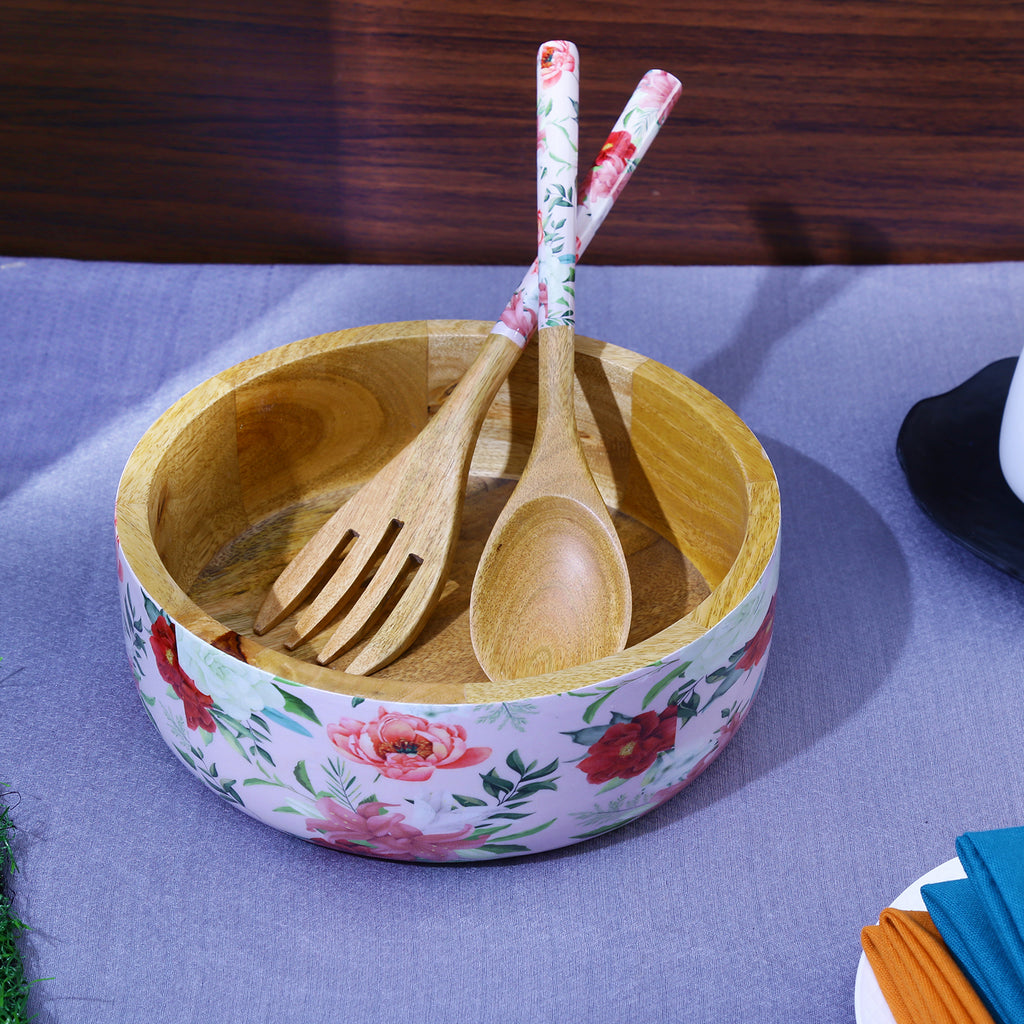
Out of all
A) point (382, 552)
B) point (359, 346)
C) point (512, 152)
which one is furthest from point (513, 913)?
point (512, 152)

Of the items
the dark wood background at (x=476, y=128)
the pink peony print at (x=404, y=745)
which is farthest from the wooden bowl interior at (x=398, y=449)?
the dark wood background at (x=476, y=128)

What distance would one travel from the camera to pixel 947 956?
0.43 metres

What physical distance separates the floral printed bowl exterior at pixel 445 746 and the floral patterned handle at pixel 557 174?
0.20 m

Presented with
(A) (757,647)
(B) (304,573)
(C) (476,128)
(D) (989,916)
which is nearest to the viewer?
(D) (989,916)

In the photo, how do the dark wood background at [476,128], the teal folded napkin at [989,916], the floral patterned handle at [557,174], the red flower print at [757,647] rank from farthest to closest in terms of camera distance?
1. the dark wood background at [476,128]
2. the floral patterned handle at [557,174]
3. the red flower print at [757,647]
4. the teal folded napkin at [989,916]

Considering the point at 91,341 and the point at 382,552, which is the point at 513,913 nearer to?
the point at 382,552

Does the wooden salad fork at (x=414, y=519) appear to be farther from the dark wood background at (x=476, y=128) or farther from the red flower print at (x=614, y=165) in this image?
the dark wood background at (x=476, y=128)

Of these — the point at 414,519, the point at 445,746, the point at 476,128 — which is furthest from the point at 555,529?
the point at 476,128

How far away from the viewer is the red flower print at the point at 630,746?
47cm

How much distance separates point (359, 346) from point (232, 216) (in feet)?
1.21

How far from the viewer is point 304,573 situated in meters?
0.63

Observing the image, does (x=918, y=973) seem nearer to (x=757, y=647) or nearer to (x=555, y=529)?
(x=757, y=647)

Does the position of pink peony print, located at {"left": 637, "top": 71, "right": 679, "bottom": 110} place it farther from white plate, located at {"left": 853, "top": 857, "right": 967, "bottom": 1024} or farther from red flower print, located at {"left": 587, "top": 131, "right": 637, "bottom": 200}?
white plate, located at {"left": 853, "top": 857, "right": 967, "bottom": 1024}

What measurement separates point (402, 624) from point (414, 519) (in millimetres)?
64
